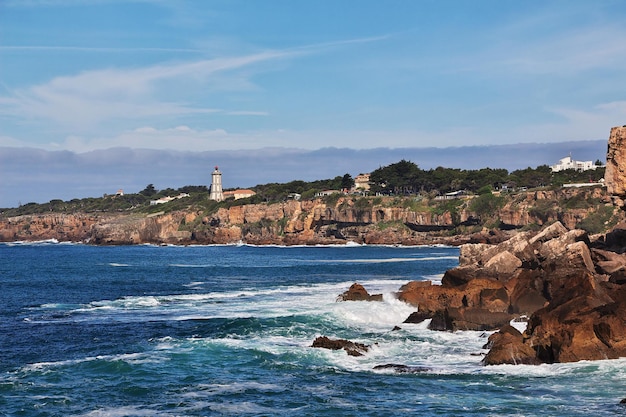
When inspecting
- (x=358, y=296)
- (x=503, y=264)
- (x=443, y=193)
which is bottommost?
(x=358, y=296)

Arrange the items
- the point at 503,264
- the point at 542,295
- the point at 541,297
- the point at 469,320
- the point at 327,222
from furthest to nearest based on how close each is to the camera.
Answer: the point at 327,222
the point at 503,264
the point at 542,295
the point at 541,297
the point at 469,320

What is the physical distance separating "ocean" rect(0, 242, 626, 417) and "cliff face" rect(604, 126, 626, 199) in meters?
10.3

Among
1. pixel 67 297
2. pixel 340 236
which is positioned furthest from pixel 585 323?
pixel 340 236

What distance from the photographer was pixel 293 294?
50.8 m

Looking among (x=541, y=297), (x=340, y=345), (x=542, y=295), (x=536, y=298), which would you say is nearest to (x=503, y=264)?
(x=542, y=295)

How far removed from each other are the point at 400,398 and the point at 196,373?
7325 millimetres

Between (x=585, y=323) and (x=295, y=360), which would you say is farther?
(x=295, y=360)

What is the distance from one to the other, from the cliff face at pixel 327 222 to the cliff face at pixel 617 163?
70.2m

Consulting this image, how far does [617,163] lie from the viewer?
35.8 metres

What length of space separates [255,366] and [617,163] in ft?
66.0

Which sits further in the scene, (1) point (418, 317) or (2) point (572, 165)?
(2) point (572, 165)

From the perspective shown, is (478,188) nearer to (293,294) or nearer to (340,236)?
(340,236)

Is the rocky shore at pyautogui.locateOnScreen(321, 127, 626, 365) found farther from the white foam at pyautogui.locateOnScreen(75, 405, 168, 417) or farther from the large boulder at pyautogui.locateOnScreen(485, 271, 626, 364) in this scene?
the white foam at pyautogui.locateOnScreen(75, 405, 168, 417)

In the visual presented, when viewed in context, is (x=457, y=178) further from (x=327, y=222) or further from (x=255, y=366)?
(x=255, y=366)
